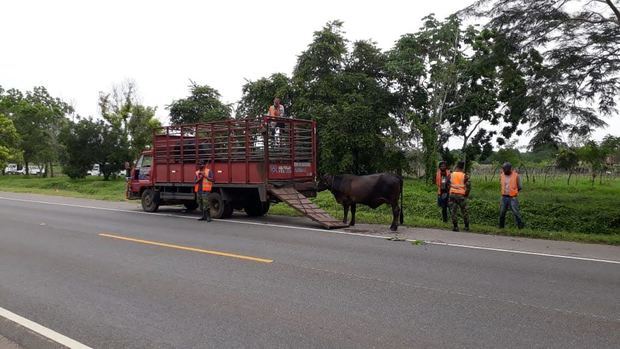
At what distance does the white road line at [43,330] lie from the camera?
4492 mm

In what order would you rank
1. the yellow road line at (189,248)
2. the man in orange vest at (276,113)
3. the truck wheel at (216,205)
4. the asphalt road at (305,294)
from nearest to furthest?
the asphalt road at (305,294) < the yellow road line at (189,248) < the man in orange vest at (276,113) < the truck wheel at (216,205)

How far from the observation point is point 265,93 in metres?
30.4

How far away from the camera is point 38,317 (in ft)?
17.5

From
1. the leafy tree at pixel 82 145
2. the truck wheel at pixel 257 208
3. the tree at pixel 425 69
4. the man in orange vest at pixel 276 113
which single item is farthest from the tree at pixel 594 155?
the leafy tree at pixel 82 145

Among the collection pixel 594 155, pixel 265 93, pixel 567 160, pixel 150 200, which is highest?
pixel 265 93

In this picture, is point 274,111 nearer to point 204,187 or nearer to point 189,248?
point 204,187

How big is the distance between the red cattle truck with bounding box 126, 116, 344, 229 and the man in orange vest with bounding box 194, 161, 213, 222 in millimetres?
362

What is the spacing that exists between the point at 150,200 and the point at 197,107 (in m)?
16.9

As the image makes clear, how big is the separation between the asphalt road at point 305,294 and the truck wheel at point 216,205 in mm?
4137

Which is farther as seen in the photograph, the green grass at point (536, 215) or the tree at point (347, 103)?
the tree at point (347, 103)

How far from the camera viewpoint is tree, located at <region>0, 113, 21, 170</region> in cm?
4545

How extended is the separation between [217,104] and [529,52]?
23059 millimetres

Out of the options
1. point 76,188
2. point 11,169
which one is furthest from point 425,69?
point 11,169

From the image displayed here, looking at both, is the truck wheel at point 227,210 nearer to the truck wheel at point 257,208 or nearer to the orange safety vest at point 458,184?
the truck wheel at point 257,208
